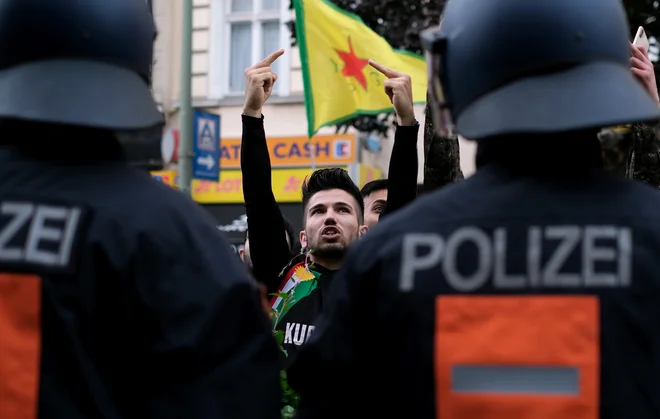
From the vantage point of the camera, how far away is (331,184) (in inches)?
185

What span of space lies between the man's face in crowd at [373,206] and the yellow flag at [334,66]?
1101mm

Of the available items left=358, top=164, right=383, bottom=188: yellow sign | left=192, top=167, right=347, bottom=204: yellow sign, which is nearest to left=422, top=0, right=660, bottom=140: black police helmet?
left=358, top=164, right=383, bottom=188: yellow sign

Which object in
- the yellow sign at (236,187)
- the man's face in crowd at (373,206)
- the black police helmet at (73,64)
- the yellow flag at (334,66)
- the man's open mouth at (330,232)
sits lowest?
the yellow sign at (236,187)

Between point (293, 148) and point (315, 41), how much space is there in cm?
922

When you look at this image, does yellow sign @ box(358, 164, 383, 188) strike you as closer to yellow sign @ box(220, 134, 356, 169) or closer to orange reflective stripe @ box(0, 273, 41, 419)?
yellow sign @ box(220, 134, 356, 169)

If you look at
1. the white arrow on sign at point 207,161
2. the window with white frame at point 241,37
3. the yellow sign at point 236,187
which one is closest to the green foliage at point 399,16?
the white arrow on sign at point 207,161

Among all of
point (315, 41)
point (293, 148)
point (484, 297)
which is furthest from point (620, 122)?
point (293, 148)

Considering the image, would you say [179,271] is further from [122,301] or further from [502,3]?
[502,3]

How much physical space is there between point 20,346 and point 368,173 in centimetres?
1348

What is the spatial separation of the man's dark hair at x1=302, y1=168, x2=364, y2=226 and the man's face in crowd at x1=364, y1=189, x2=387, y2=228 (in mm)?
339

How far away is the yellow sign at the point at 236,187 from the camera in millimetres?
15695

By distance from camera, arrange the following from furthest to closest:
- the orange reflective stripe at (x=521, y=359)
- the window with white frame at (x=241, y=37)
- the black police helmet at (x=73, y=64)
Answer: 1. the window with white frame at (x=241, y=37)
2. the black police helmet at (x=73, y=64)
3. the orange reflective stripe at (x=521, y=359)

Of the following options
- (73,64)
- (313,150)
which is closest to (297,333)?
(73,64)

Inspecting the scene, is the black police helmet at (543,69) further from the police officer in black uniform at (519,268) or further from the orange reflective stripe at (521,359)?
the orange reflective stripe at (521,359)
